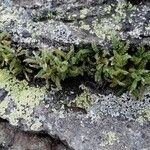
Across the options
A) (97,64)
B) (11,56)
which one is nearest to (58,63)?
(97,64)

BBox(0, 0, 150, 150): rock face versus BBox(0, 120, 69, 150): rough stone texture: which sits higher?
BBox(0, 0, 150, 150): rock face

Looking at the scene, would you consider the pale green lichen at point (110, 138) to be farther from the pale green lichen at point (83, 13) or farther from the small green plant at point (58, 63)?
the pale green lichen at point (83, 13)

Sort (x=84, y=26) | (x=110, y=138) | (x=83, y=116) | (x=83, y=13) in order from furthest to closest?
(x=83, y=13), (x=84, y=26), (x=83, y=116), (x=110, y=138)

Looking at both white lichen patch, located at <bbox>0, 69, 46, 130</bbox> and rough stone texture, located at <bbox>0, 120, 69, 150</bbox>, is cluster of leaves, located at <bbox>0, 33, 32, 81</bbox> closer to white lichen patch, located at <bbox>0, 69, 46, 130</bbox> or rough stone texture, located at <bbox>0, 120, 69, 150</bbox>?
white lichen patch, located at <bbox>0, 69, 46, 130</bbox>

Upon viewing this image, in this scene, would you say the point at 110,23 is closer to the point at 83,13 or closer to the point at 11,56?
the point at 83,13

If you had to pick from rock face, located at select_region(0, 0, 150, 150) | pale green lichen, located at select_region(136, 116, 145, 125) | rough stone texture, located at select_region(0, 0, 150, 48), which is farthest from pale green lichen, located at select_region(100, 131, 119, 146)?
rough stone texture, located at select_region(0, 0, 150, 48)

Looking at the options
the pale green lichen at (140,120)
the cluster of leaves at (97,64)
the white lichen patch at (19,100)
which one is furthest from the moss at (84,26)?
the pale green lichen at (140,120)
